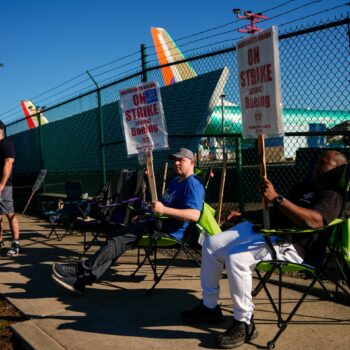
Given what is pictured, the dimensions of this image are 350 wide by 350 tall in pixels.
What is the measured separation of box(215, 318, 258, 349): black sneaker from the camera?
3180mm

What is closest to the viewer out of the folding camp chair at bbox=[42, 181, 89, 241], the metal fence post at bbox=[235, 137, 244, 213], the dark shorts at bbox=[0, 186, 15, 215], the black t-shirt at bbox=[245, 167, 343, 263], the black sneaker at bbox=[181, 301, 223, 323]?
the black t-shirt at bbox=[245, 167, 343, 263]

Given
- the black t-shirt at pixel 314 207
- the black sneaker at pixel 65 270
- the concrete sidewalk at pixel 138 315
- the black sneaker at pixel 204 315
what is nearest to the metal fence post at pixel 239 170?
the concrete sidewalk at pixel 138 315

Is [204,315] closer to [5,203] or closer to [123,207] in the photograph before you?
[123,207]

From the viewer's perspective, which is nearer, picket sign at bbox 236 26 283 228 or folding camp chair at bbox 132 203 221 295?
picket sign at bbox 236 26 283 228

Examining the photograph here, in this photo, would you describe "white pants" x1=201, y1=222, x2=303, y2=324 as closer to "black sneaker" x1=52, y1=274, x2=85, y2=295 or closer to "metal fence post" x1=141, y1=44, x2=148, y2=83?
"black sneaker" x1=52, y1=274, x2=85, y2=295

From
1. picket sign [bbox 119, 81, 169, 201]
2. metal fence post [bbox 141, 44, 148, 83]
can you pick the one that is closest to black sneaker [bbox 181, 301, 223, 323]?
picket sign [bbox 119, 81, 169, 201]

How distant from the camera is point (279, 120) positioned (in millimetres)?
3426

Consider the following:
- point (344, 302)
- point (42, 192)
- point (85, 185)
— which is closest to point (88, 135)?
point (85, 185)

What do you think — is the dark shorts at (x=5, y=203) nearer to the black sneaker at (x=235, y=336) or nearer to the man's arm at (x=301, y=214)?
the black sneaker at (x=235, y=336)

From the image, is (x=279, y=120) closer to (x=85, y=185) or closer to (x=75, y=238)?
(x=75, y=238)

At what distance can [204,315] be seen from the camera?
11.9 ft

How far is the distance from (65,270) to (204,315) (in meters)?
1.56

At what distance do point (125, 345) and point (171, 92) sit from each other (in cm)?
538

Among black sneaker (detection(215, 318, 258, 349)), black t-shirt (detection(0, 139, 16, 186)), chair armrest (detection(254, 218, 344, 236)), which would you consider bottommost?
black sneaker (detection(215, 318, 258, 349))
